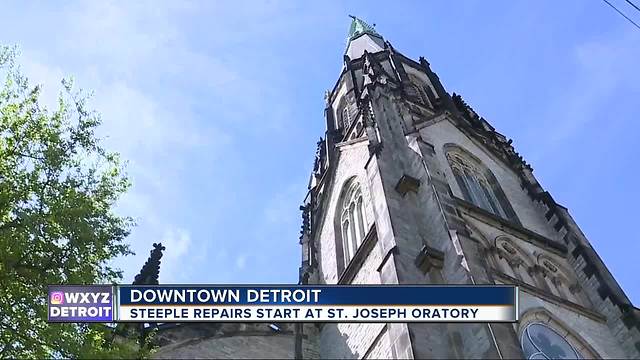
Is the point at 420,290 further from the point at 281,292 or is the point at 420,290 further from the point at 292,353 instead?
the point at 292,353

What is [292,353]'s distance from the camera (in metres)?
15.5

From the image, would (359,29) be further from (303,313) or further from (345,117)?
(303,313)

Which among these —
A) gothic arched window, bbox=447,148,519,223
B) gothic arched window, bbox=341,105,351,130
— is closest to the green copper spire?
gothic arched window, bbox=341,105,351,130

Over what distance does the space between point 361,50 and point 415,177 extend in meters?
20.0

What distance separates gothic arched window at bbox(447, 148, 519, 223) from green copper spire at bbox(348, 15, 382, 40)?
735 inches

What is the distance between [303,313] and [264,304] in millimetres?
570

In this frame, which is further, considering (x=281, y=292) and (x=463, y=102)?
(x=463, y=102)

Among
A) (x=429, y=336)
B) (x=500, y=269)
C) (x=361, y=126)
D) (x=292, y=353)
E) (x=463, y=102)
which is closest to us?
(x=429, y=336)

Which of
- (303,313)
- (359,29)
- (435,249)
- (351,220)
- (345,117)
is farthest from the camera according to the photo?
(359,29)

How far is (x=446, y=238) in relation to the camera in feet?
43.9

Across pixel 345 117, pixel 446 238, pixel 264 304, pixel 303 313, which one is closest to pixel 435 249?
pixel 446 238

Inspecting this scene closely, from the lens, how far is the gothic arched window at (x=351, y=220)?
18.3 meters

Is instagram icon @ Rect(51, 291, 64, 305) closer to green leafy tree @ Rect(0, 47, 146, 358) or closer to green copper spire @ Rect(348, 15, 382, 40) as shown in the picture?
green leafy tree @ Rect(0, 47, 146, 358)

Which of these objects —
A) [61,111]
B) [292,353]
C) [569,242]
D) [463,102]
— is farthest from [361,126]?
[61,111]
